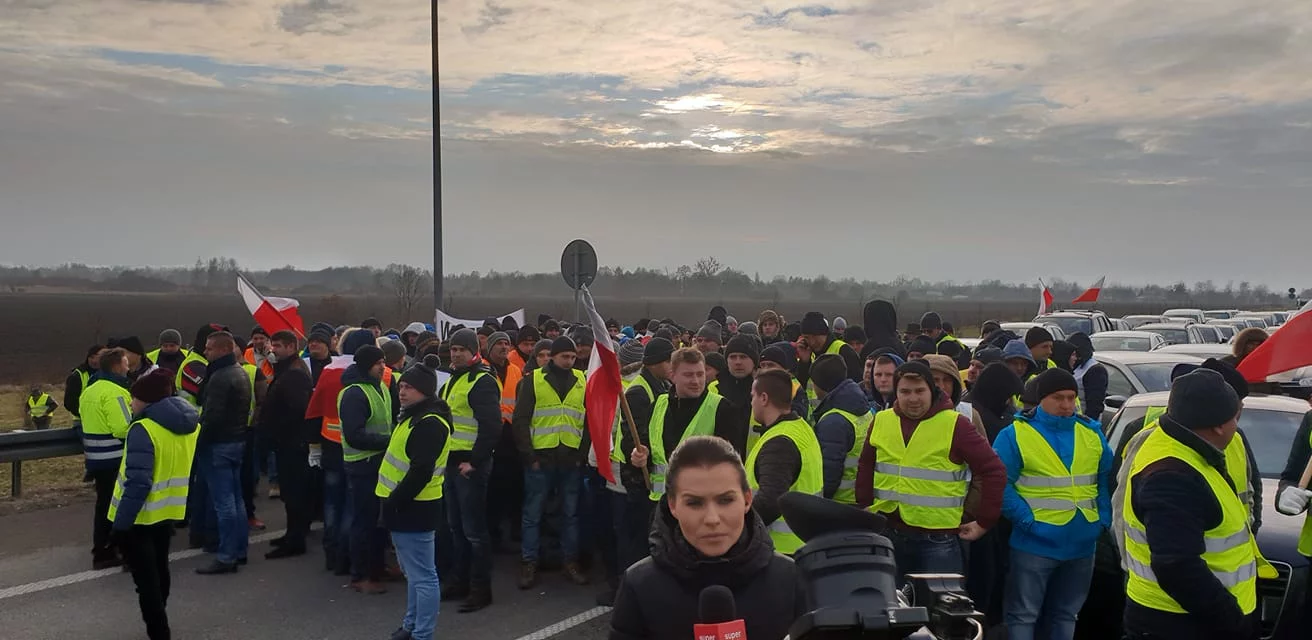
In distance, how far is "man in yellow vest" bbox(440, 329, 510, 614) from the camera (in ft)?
24.3

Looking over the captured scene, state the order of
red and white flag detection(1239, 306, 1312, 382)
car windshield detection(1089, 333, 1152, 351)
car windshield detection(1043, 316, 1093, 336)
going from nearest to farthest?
1. red and white flag detection(1239, 306, 1312, 382)
2. car windshield detection(1089, 333, 1152, 351)
3. car windshield detection(1043, 316, 1093, 336)

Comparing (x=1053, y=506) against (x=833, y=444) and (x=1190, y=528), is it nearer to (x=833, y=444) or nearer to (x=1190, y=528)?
(x=833, y=444)

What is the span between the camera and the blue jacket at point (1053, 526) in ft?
17.0

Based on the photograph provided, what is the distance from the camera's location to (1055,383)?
523 centimetres

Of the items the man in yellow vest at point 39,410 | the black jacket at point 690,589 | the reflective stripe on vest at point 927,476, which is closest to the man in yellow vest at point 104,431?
the reflective stripe on vest at point 927,476

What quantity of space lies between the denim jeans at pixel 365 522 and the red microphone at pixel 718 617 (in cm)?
582

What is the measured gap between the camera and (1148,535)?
376 cm

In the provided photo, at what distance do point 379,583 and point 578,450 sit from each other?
1945 mm

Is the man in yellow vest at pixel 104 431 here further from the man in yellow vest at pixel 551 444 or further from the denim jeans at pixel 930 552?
the denim jeans at pixel 930 552

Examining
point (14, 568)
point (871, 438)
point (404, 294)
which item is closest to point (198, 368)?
point (14, 568)

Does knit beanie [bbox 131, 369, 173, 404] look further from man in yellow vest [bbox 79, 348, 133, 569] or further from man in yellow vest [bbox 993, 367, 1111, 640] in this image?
man in yellow vest [bbox 993, 367, 1111, 640]

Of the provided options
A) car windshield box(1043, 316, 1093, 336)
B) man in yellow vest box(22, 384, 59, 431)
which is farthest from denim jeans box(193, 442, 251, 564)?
car windshield box(1043, 316, 1093, 336)

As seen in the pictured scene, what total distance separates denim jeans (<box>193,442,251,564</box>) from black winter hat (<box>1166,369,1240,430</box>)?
23.7 feet

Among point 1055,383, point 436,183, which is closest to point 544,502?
point 1055,383
